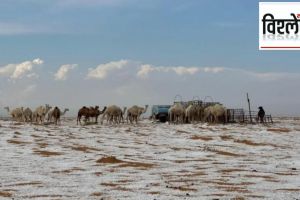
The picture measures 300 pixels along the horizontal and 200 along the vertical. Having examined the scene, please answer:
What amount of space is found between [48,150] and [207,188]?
Result: 1285 cm

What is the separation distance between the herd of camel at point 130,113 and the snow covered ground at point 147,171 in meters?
27.7

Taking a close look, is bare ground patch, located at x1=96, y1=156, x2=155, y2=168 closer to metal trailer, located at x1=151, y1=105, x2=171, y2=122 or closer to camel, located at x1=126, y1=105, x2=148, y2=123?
camel, located at x1=126, y1=105, x2=148, y2=123

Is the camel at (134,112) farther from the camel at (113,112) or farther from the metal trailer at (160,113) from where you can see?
the metal trailer at (160,113)

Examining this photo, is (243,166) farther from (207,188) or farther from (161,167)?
(207,188)

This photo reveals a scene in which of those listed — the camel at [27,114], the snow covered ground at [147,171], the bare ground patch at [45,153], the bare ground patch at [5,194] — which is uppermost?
the camel at [27,114]

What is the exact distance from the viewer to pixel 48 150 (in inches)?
987

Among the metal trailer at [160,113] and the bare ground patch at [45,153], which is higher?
the metal trailer at [160,113]

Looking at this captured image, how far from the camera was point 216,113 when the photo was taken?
5722 centimetres

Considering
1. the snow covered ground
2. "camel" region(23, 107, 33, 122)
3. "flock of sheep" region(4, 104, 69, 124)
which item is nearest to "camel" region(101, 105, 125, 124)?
"flock of sheep" region(4, 104, 69, 124)

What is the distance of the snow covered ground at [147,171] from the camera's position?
43.7 feet

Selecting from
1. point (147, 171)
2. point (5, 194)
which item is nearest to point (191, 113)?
point (147, 171)

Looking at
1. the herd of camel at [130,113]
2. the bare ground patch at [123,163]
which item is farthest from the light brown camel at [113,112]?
the bare ground patch at [123,163]

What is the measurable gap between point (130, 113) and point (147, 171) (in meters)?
43.1

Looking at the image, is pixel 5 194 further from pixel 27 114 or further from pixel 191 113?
pixel 27 114
